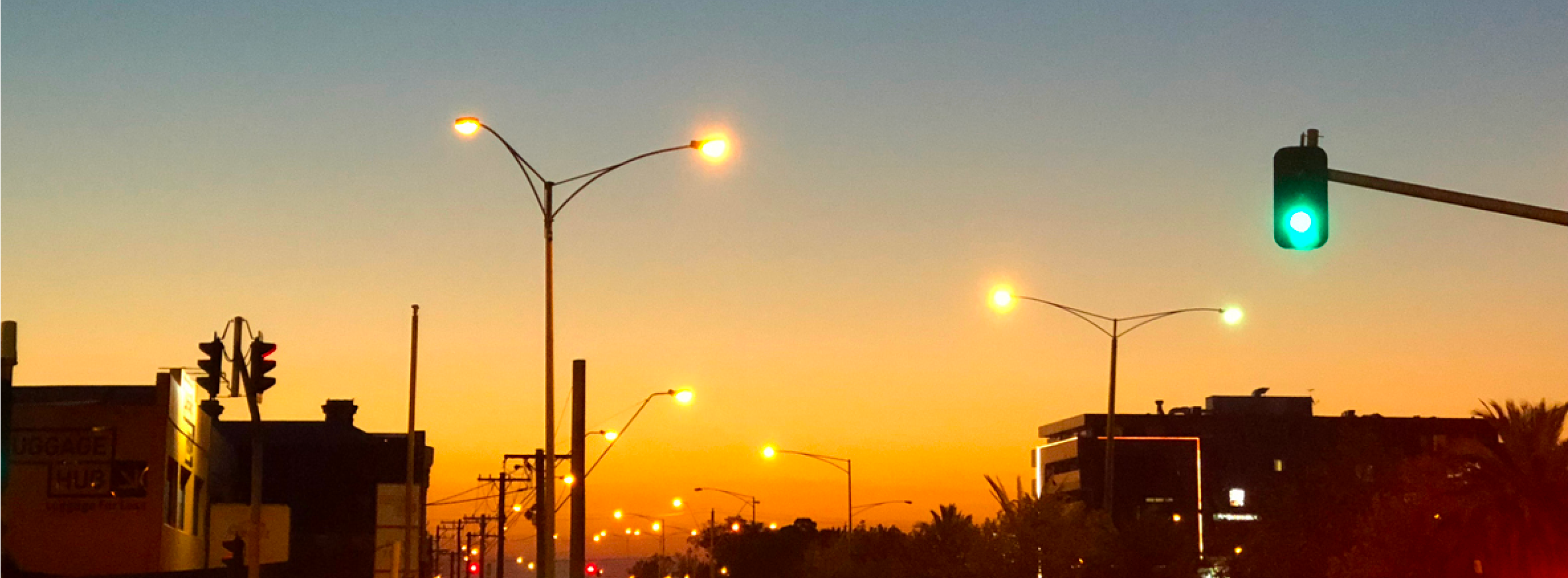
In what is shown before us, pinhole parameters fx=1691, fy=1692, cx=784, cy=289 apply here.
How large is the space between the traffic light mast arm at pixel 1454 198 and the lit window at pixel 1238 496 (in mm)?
147083

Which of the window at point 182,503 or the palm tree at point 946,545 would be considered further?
the palm tree at point 946,545

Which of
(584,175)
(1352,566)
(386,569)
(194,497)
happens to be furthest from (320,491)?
(584,175)

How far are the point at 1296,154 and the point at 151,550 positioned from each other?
34.1 metres

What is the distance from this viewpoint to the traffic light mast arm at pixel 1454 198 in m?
14.3

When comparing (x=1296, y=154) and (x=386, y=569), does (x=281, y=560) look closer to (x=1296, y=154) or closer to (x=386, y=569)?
(x=386, y=569)

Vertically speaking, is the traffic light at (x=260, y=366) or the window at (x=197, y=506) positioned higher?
the traffic light at (x=260, y=366)

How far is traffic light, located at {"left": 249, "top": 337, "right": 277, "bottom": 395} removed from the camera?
84.1 feet

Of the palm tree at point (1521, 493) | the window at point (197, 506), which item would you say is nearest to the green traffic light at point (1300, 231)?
the palm tree at point (1521, 493)

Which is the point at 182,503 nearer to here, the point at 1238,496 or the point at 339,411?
the point at 339,411

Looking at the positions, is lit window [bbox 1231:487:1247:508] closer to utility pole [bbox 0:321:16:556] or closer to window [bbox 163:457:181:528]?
window [bbox 163:457:181:528]

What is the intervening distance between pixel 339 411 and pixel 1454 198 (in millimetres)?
77527

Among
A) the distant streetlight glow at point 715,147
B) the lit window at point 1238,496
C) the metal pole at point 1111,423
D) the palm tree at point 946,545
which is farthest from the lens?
the lit window at point 1238,496

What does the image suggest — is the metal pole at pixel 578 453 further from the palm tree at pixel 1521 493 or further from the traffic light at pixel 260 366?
the palm tree at pixel 1521 493

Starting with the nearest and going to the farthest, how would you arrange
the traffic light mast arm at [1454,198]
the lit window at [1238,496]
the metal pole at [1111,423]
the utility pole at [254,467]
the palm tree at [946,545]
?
the traffic light mast arm at [1454,198] → the utility pole at [254,467] → the metal pole at [1111,423] → the palm tree at [946,545] → the lit window at [1238,496]
